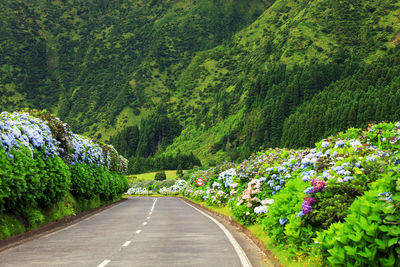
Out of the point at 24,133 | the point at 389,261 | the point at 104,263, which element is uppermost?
the point at 24,133

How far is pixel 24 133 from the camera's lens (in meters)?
17.0

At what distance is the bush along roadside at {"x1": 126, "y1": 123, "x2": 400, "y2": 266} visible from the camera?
5914mm

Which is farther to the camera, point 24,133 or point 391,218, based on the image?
point 24,133

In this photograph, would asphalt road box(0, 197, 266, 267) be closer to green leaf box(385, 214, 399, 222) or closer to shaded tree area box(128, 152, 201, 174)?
green leaf box(385, 214, 399, 222)

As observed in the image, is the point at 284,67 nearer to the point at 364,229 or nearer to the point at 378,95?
Result: the point at 378,95

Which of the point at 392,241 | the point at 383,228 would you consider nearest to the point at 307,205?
the point at 383,228

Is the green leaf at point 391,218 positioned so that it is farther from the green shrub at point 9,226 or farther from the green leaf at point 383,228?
the green shrub at point 9,226

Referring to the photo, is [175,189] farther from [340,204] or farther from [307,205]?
[340,204]

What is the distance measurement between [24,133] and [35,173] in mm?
1718

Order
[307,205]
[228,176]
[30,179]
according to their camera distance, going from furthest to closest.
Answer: [228,176] → [30,179] → [307,205]

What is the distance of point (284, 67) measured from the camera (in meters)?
152

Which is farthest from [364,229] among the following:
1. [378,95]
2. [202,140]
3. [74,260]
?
[202,140]

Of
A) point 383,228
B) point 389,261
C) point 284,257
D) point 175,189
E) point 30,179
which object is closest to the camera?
point 383,228

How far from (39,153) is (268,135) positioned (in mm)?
127228
